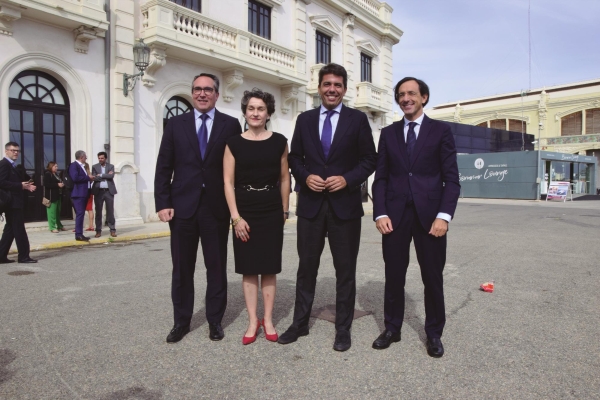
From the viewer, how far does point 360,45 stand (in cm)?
2081

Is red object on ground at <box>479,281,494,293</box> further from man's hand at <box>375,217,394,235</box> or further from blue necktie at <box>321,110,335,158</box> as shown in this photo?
blue necktie at <box>321,110,335,158</box>

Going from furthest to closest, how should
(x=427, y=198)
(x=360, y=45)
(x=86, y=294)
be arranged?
(x=360, y=45) → (x=86, y=294) → (x=427, y=198)

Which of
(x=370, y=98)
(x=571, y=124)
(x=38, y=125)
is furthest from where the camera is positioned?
(x=571, y=124)

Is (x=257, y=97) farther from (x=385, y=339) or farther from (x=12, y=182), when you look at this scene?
(x=12, y=182)

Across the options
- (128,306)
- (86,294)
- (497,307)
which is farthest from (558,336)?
(86,294)

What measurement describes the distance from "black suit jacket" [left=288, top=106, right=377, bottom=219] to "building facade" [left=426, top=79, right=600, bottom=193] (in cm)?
4092

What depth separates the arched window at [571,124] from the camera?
4416cm

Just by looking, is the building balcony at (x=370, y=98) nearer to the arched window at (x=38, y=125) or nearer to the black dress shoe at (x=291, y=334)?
the arched window at (x=38, y=125)

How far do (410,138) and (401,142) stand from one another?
74 millimetres

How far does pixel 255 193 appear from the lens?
135 inches

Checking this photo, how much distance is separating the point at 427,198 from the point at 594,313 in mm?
2280

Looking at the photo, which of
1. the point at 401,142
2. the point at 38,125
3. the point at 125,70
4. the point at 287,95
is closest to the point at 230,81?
the point at 287,95

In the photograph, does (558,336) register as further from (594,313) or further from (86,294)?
(86,294)

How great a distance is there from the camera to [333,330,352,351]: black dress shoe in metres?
3.29
